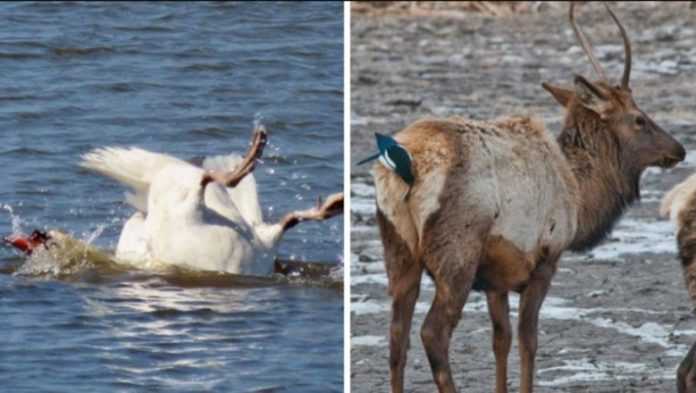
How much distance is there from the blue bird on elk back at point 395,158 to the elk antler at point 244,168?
2.70 m

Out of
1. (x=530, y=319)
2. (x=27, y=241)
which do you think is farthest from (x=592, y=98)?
(x=27, y=241)

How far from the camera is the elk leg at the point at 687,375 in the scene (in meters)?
7.84

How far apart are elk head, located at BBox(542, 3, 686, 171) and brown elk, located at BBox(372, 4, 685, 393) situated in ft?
0.07

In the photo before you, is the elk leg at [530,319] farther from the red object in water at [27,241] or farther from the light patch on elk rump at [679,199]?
the red object in water at [27,241]

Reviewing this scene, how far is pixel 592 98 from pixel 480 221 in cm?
118

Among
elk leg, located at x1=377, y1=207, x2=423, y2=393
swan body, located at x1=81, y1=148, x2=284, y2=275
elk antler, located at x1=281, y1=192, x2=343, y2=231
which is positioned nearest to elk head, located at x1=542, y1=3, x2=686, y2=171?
elk leg, located at x1=377, y1=207, x2=423, y2=393

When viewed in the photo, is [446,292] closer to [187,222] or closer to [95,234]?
[187,222]

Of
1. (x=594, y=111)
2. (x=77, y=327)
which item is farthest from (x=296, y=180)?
(x=594, y=111)

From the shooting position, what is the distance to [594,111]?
26.7 feet

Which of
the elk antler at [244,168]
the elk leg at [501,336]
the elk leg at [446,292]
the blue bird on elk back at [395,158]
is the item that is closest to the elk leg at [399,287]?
the elk leg at [446,292]

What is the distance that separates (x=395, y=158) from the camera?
707cm

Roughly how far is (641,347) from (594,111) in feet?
4.39

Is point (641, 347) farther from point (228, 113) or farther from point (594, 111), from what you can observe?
point (228, 113)

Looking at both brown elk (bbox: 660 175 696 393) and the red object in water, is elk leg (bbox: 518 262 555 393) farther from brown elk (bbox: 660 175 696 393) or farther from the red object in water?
the red object in water
